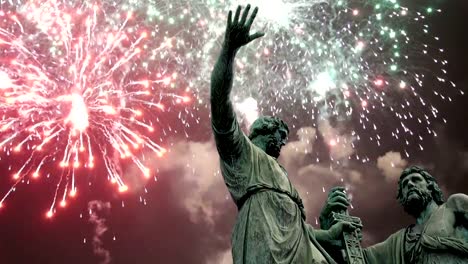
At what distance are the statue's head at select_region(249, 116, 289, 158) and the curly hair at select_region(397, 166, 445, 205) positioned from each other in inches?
81.1

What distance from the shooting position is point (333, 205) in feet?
31.4

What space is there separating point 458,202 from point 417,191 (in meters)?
0.69

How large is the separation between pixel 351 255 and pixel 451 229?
150 centimetres

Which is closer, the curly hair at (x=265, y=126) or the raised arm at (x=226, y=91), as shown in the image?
the raised arm at (x=226, y=91)

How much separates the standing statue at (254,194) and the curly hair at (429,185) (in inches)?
51.5

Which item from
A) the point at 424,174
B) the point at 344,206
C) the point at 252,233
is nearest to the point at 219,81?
the point at 252,233

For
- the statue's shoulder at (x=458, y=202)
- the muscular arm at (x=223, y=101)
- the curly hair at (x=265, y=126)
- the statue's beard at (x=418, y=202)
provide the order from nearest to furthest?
the muscular arm at (x=223, y=101) < the statue's shoulder at (x=458, y=202) < the statue's beard at (x=418, y=202) < the curly hair at (x=265, y=126)

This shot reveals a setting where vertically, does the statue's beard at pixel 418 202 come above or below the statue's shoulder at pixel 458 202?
above

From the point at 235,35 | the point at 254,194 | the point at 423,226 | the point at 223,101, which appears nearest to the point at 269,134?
the point at 223,101

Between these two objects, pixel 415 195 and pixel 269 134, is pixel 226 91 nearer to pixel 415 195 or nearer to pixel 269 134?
pixel 269 134

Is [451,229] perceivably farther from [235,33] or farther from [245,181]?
[235,33]

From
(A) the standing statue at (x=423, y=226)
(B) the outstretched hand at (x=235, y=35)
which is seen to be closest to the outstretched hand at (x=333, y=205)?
(A) the standing statue at (x=423, y=226)

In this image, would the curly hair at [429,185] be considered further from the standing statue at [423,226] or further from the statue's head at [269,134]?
the statue's head at [269,134]

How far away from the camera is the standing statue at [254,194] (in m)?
7.92
